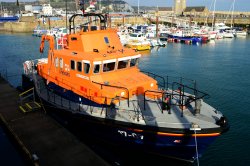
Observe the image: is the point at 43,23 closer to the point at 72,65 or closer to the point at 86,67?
the point at 72,65

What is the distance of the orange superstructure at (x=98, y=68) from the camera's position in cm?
1112

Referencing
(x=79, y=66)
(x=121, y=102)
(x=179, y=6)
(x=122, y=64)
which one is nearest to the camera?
(x=121, y=102)

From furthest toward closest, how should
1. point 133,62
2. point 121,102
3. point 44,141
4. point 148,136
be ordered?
point 133,62 < point 121,102 < point 44,141 < point 148,136

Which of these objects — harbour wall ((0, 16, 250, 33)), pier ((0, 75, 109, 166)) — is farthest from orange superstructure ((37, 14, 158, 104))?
harbour wall ((0, 16, 250, 33))

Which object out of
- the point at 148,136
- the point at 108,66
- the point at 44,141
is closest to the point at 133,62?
the point at 108,66

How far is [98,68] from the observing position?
11344mm

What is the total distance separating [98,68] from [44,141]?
3.87 metres

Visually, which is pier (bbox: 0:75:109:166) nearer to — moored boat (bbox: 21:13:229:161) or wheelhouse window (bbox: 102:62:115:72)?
moored boat (bbox: 21:13:229:161)

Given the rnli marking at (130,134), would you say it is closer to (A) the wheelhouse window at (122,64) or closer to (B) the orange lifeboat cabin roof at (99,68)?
(B) the orange lifeboat cabin roof at (99,68)

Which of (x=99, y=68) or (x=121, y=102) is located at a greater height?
(x=99, y=68)

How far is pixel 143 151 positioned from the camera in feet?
33.9

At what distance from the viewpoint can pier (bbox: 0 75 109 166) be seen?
905 centimetres

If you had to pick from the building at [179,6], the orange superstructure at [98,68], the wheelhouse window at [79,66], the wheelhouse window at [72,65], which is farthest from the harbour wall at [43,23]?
the wheelhouse window at [79,66]

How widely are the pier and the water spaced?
1888 mm
